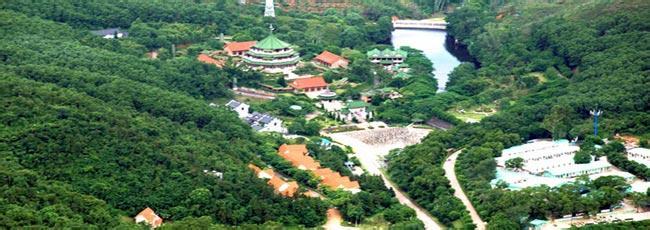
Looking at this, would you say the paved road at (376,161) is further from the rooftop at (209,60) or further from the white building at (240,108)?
the rooftop at (209,60)

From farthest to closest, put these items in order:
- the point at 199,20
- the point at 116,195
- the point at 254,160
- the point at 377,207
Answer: the point at 199,20 → the point at 254,160 → the point at 377,207 → the point at 116,195

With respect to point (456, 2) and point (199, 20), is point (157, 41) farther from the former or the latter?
point (456, 2)

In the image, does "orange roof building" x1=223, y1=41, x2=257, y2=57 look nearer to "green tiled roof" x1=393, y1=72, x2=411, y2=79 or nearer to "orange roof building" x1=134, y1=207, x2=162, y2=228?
"green tiled roof" x1=393, y1=72, x2=411, y2=79

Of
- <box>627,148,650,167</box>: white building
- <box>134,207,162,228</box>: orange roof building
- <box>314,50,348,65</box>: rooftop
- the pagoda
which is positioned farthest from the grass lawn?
<box>134,207,162,228</box>: orange roof building

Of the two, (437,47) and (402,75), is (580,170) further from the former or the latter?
(437,47)

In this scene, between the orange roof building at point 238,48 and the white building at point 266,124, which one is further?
the orange roof building at point 238,48

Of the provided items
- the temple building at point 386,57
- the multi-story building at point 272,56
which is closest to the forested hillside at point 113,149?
the multi-story building at point 272,56

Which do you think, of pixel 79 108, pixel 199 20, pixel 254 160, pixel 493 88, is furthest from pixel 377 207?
pixel 199 20
